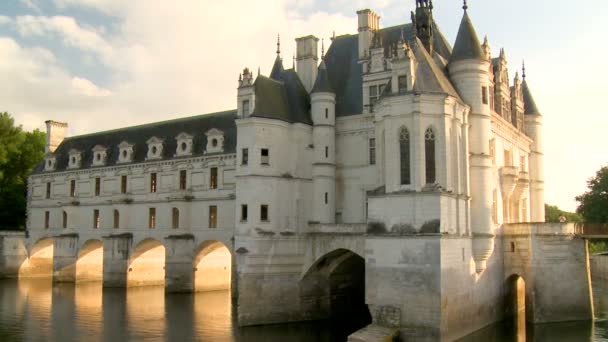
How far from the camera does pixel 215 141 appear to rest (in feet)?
148

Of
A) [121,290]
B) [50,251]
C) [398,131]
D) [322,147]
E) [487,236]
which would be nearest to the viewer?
[398,131]

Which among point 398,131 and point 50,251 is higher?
point 398,131

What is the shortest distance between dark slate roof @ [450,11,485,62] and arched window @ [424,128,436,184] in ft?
20.1

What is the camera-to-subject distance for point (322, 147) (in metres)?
35.7

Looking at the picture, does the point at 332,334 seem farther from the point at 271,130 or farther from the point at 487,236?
the point at 271,130

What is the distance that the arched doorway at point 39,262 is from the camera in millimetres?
Answer: 58375

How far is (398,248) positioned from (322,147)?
403 inches

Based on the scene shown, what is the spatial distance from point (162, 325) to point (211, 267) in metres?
14.9

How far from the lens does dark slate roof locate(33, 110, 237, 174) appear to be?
4641 centimetres

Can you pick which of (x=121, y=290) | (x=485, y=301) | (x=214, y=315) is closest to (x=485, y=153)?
(x=485, y=301)

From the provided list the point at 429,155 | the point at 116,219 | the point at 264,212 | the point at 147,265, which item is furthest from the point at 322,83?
the point at 147,265

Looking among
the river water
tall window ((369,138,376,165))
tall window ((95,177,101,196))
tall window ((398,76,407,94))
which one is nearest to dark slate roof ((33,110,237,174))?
tall window ((95,177,101,196))

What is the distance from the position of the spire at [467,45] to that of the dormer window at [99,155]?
109 feet

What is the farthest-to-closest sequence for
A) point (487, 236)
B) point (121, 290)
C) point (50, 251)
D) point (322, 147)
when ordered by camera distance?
1. point (50, 251)
2. point (121, 290)
3. point (322, 147)
4. point (487, 236)
